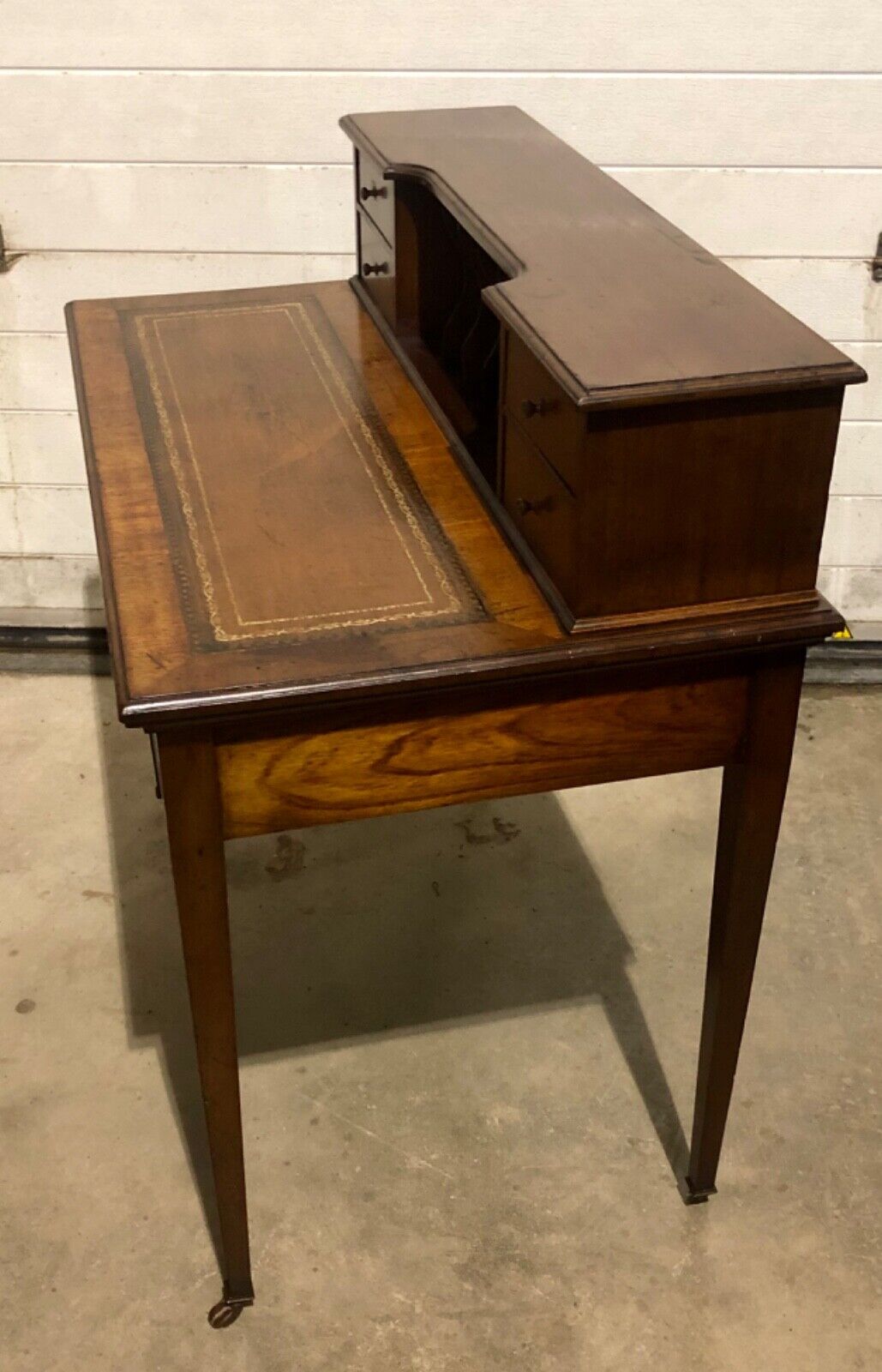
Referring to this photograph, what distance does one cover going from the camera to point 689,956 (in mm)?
2613

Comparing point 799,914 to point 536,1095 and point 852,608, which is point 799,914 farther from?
point 852,608

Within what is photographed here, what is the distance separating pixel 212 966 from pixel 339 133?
6.56 ft

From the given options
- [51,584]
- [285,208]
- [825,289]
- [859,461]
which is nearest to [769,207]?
[825,289]

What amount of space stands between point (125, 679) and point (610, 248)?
33.6 inches

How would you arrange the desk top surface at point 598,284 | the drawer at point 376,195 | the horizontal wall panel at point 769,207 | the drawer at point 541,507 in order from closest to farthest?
the desk top surface at point 598,284 < the drawer at point 541,507 < the drawer at point 376,195 < the horizontal wall panel at point 769,207

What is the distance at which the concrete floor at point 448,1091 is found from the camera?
6.50 ft

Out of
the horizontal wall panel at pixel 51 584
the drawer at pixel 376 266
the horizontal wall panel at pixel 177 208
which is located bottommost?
the horizontal wall panel at pixel 51 584

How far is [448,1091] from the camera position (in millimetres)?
2334

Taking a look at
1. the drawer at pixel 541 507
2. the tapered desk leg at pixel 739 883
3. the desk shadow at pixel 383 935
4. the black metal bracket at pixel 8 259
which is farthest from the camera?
the black metal bracket at pixel 8 259

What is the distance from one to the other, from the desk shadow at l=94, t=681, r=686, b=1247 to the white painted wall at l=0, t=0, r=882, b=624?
1.19m

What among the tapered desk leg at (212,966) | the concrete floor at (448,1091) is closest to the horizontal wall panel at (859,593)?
the concrete floor at (448,1091)

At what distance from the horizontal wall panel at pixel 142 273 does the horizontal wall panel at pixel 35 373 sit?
73mm

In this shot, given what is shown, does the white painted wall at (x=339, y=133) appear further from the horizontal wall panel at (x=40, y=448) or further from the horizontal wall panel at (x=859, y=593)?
the horizontal wall panel at (x=859, y=593)

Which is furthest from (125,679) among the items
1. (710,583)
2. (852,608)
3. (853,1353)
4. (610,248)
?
(852,608)
